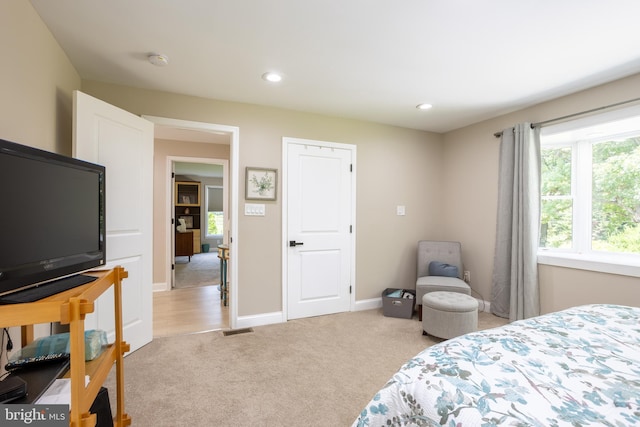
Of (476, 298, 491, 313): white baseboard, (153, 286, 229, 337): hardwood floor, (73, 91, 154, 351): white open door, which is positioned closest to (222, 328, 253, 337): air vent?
(153, 286, 229, 337): hardwood floor

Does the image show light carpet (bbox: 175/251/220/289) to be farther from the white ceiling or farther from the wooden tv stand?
the wooden tv stand

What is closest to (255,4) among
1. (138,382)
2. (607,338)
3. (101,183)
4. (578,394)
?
(101,183)

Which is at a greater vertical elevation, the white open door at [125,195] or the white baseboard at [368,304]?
the white open door at [125,195]

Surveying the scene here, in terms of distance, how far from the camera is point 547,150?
3.31 meters

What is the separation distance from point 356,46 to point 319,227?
200 cm

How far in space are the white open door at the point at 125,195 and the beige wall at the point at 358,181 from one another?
447 mm

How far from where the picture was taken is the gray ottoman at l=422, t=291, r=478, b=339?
2.70 m

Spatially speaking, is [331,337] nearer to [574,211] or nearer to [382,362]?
[382,362]

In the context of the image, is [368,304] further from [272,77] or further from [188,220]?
[188,220]

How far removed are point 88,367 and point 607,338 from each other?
7.31 feet

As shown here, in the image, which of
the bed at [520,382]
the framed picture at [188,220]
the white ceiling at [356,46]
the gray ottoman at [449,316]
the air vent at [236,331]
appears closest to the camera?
the bed at [520,382]

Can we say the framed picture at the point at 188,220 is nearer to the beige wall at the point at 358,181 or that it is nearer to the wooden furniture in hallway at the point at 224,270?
the beige wall at the point at 358,181

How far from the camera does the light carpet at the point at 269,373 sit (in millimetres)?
1783

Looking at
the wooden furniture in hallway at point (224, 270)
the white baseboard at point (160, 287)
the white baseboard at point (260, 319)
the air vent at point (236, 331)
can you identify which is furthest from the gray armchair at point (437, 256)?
the white baseboard at point (160, 287)
